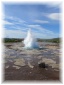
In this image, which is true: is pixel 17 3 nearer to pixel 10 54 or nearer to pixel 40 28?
pixel 40 28

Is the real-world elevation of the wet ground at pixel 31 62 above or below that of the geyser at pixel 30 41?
below

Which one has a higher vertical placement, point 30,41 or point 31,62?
point 30,41

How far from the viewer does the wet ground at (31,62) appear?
1.57m

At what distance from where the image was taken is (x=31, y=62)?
1606 mm

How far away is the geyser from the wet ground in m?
0.04

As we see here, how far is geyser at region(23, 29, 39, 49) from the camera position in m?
1.58

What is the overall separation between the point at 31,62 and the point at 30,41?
23cm

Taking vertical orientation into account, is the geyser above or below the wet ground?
above

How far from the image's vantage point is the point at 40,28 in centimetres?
161

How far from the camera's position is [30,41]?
1.61m

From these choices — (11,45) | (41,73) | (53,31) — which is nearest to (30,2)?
(53,31)

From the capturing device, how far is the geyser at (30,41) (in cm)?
158

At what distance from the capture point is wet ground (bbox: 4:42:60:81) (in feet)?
5.16

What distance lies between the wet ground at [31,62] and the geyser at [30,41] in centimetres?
4
